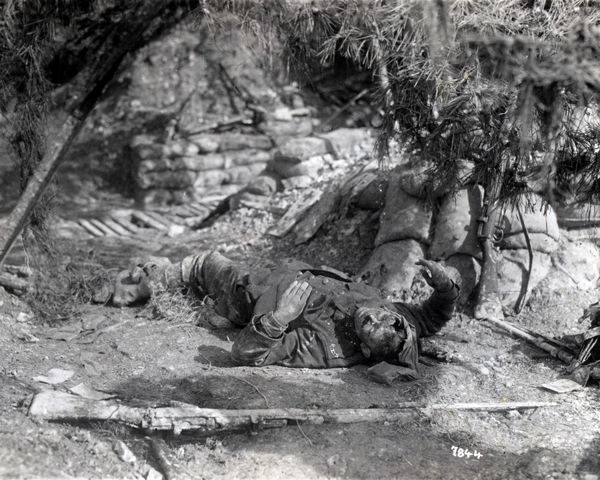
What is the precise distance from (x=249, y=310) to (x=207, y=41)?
24.0 ft

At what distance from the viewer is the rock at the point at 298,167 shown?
8.91 metres

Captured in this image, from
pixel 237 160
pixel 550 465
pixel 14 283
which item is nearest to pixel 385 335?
pixel 550 465

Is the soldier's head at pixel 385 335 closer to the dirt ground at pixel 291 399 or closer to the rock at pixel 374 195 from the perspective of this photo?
the dirt ground at pixel 291 399

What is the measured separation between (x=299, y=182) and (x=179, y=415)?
5539 millimetres

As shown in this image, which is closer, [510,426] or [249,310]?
[510,426]

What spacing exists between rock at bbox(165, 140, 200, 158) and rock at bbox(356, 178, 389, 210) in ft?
14.2

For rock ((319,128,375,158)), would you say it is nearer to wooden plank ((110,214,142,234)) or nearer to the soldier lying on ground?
wooden plank ((110,214,142,234))

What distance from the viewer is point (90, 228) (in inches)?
345

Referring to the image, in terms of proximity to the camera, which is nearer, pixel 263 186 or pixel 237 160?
pixel 263 186

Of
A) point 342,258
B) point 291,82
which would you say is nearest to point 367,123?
point 291,82

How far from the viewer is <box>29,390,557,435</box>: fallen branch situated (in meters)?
3.57

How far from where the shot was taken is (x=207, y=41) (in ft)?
36.2

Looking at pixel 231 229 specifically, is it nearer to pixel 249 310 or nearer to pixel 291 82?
pixel 249 310

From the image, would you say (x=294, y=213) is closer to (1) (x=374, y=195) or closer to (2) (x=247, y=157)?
(1) (x=374, y=195)
